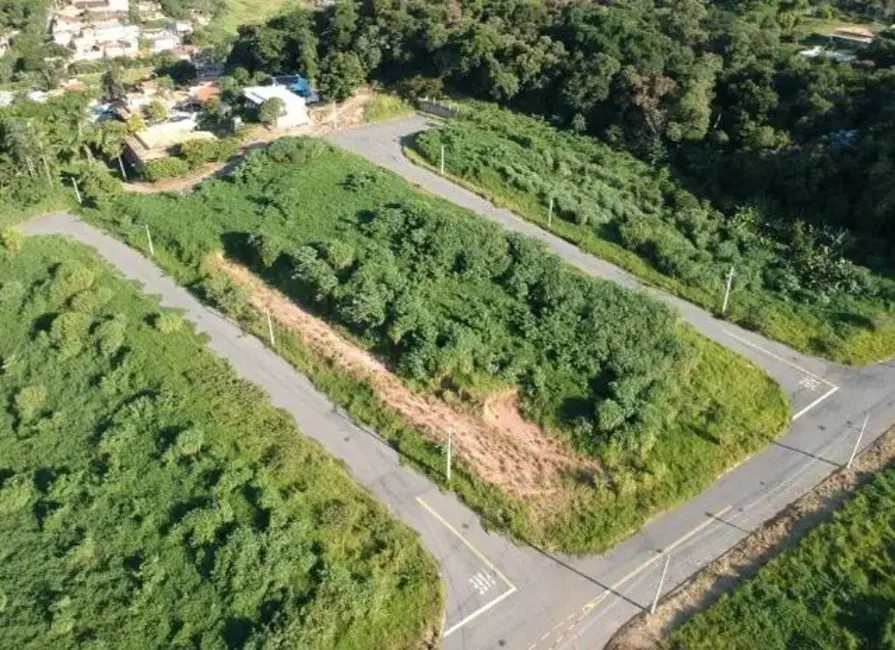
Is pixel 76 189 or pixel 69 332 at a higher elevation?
pixel 76 189

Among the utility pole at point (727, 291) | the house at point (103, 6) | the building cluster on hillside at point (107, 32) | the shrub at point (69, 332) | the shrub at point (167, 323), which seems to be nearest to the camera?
the shrub at point (69, 332)

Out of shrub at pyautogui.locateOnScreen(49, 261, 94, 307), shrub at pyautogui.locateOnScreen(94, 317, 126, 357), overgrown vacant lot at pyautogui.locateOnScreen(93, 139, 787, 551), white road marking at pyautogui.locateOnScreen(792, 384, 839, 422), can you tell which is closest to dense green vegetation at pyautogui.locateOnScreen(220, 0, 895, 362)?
white road marking at pyautogui.locateOnScreen(792, 384, 839, 422)

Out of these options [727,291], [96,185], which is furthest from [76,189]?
[727,291]

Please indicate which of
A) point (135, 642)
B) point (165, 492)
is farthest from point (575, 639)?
point (165, 492)

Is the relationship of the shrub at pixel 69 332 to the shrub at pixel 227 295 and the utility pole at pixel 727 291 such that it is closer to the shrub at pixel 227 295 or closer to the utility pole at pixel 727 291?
the shrub at pixel 227 295

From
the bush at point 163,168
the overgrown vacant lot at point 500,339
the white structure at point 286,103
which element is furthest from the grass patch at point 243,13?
the overgrown vacant lot at point 500,339

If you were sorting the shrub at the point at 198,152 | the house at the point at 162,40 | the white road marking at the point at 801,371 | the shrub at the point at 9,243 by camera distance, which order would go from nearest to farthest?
the white road marking at the point at 801,371, the shrub at the point at 9,243, the shrub at the point at 198,152, the house at the point at 162,40

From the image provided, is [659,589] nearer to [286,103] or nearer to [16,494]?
[16,494]
